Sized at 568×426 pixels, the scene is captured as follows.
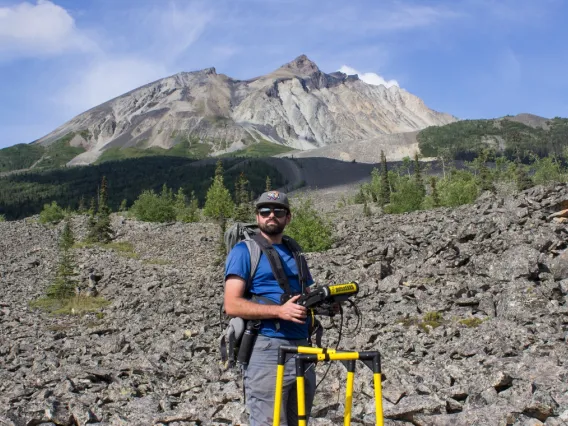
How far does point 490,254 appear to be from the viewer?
19.6m

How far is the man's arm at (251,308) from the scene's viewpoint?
509 centimetres

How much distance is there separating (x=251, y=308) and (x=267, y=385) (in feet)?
2.68

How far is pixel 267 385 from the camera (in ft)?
17.5

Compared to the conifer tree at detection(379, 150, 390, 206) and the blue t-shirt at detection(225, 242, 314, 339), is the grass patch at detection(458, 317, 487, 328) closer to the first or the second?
the blue t-shirt at detection(225, 242, 314, 339)

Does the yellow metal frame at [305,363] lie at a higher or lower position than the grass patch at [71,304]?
higher

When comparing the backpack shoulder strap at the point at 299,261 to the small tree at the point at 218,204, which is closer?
the backpack shoulder strap at the point at 299,261

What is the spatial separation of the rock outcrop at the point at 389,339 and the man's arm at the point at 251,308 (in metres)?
3.49

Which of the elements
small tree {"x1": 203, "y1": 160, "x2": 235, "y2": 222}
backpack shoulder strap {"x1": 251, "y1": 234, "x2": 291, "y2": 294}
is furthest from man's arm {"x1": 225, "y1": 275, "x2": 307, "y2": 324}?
small tree {"x1": 203, "y1": 160, "x2": 235, "y2": 222}

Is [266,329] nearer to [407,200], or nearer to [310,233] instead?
[310,233]

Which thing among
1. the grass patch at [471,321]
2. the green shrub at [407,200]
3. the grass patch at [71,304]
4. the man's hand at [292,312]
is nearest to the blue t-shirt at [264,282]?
the man's hand at [292,312]

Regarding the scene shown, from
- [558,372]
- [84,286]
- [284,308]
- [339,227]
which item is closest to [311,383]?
[284,308]

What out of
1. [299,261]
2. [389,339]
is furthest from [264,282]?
[389,339]

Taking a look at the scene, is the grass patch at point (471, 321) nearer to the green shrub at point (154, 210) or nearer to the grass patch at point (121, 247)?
the grass patch at point (121, 247)

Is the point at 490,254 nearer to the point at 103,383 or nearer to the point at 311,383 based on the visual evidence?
the point at 103,383
